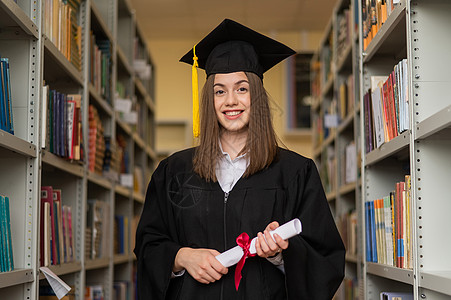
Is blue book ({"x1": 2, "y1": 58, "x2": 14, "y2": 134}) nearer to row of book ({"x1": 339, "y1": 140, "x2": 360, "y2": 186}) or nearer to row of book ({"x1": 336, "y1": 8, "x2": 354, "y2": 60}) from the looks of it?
row of book ({"x1": 339, "y1": 140, "x2": 360, "y2": 186})

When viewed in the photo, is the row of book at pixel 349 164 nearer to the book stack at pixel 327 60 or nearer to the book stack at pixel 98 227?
the book stack at pixel 327 60

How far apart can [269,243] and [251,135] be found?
1.35 ft

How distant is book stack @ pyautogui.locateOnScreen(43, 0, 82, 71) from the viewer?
9.01ft

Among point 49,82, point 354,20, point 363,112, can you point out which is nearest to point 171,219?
point 363,112

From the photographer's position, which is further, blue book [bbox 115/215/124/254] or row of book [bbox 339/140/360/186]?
blue book [bbox 115/215/124/254]

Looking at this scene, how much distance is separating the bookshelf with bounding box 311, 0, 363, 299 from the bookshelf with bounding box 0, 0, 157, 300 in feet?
4.89

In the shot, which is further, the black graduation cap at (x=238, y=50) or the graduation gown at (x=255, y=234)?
the black graduation cap at (x=238, y=50)

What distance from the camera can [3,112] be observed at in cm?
219

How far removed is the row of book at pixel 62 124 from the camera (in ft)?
8.42

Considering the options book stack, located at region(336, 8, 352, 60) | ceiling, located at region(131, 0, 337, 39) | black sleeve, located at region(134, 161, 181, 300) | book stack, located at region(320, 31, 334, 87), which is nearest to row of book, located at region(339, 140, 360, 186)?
book stack, located at region(336, 8, 352, 60)

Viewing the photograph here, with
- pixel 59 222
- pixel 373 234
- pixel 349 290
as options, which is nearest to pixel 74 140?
pixel 59 222

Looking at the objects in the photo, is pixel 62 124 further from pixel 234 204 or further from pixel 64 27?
pixel 234 204

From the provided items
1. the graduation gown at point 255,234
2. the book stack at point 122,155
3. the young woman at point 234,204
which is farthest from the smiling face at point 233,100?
the book stack at point 122,155

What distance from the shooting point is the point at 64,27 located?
2982mm
